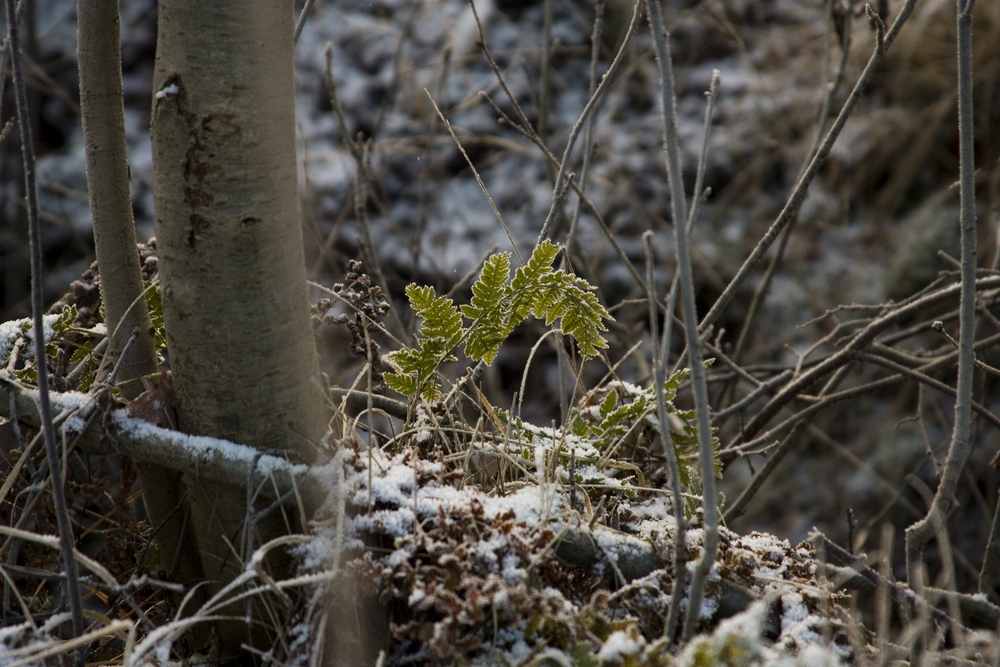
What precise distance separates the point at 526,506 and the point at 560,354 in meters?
0.34

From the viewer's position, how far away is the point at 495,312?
1164 millimetres

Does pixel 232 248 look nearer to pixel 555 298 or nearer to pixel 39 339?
pixel 39 339

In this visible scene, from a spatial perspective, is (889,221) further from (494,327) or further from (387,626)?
(387,626)

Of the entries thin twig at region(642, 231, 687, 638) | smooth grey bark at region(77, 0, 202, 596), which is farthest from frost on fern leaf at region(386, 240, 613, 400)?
smooth grey bark at region(77, 0, 202, 596)

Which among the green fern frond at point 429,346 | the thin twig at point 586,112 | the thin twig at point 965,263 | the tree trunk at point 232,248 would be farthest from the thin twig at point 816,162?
the tree trunk at point 232,248

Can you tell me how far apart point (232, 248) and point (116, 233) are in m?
0.27

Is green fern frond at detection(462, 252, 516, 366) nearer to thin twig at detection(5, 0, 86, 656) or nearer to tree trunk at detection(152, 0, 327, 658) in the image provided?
tree trunk at detection(152, 0, 327, 658)

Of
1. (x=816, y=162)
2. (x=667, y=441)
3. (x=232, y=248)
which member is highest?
(x=816, y=162)

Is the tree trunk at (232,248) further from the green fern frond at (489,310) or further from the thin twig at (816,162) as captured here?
the thin twig at (816,162)

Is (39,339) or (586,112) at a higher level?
(586,112)

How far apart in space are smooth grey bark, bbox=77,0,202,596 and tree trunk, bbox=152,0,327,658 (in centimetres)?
10

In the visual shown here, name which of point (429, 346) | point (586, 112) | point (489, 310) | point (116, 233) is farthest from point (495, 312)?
point (116, 233)

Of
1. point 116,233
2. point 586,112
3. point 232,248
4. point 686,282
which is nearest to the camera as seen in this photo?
point 686,282

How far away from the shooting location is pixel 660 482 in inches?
50.9
